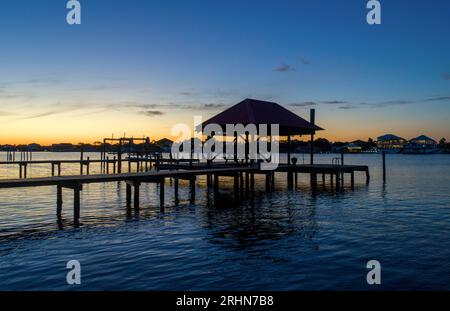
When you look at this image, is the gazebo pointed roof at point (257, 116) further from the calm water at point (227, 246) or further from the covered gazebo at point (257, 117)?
the calm water at point (227, 246)

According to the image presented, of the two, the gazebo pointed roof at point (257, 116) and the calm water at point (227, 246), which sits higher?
the gazebo pointed roof at point (257, 116)

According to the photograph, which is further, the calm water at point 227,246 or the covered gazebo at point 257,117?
the covered gazebo at point 257,117

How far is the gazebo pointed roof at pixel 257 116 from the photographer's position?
2586cm

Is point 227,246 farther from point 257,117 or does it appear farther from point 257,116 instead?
point 257,116

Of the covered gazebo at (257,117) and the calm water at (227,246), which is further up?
the covered gazebo at (257,117)

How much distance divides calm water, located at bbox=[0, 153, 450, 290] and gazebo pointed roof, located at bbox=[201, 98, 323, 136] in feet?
24.8

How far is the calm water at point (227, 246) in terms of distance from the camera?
8367mm

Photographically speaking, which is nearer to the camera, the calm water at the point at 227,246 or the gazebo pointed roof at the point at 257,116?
the calm water at the point at 227,246

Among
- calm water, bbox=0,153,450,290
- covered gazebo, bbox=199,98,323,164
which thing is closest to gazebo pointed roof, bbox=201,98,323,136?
covered gazebo, bbox=199,98,323,164

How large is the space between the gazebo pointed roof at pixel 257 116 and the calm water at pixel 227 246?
7562mm

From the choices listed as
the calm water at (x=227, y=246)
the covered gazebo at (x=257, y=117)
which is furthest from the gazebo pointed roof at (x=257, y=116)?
the calm water at (x=227, y=246)

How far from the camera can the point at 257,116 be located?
26.1 metres

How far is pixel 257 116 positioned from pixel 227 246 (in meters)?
15.8
